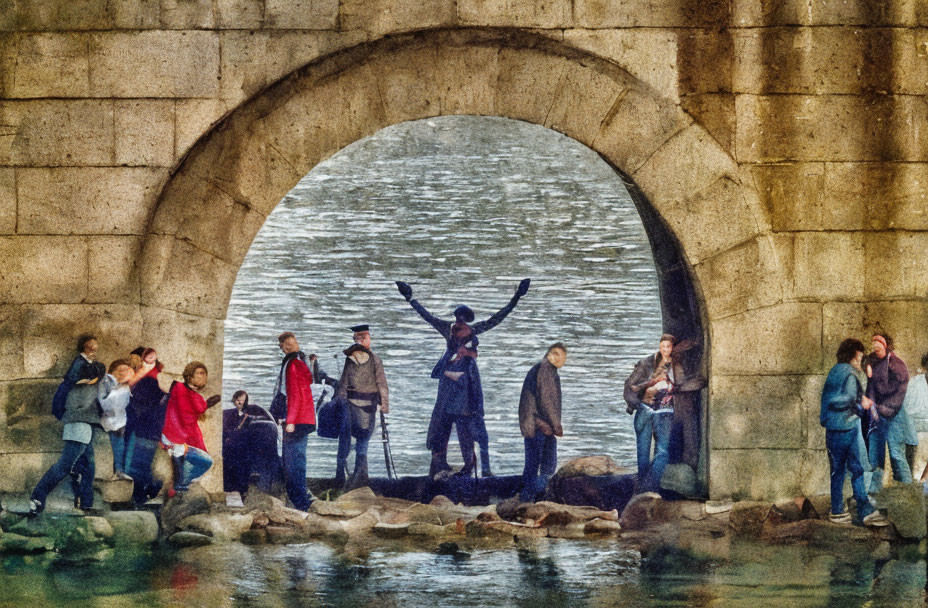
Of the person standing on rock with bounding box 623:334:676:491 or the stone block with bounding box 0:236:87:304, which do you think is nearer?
the stone block with bounding box 0:236:87:304

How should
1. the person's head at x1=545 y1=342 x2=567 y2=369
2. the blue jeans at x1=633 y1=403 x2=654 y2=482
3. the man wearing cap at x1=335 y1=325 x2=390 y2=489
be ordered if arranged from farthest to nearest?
the person's head at x1=545 y1=342 x2=567 y2=369, the man wearing cap at x1=335 y1=325 x2=390 y2=489, the blue jeans at x1=633 y1=403 x2=654 y2=482

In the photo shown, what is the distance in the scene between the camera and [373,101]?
32.7 ft

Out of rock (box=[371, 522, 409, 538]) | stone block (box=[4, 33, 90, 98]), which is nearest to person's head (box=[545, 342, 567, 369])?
rock (box=[371, 522, 409, 538])

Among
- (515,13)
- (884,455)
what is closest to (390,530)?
(884,455)

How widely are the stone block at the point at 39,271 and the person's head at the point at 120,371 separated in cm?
51

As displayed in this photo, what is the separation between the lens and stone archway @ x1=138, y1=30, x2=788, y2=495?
987cm

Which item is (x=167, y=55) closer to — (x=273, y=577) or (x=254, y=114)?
(x=254, y=114)

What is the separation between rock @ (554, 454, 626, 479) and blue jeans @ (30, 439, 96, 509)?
333 cm

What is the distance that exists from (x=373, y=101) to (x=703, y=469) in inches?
136

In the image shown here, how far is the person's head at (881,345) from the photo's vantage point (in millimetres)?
9805

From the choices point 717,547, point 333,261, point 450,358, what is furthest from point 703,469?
point 333,261

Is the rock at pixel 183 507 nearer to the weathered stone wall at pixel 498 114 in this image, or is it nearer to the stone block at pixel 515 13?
the weathered stone wall at pixel 498 114

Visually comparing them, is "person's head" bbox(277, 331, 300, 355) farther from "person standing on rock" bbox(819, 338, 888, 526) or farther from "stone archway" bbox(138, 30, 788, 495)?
"person standing on rock" bbox(819, 338, 888, 526)

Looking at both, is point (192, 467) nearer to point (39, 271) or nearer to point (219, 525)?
point (219, 525)
